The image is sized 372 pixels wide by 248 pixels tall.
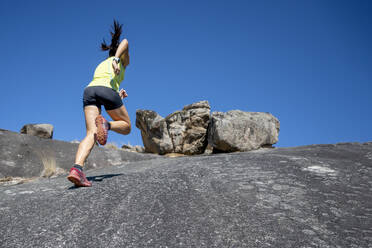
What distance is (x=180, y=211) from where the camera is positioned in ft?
9.02

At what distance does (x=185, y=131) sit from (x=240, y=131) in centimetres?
218

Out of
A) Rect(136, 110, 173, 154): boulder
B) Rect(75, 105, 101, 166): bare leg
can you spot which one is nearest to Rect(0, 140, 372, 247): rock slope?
Rect(75, 105, 101, 166): bare leg

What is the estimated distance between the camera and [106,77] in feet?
13.2

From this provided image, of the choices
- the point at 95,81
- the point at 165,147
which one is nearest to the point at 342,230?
the point at 95,81

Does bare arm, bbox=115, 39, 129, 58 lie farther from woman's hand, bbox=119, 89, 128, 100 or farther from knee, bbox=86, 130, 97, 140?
knee, bbox=86, 130, 97, 140

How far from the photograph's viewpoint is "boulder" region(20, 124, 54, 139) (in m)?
10.6

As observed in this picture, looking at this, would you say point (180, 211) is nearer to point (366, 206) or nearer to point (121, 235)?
point (121, 235)

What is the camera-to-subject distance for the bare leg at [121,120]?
13.3 feet

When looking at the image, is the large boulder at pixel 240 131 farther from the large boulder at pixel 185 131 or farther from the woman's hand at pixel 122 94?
the woman's hand at pixel 122 94

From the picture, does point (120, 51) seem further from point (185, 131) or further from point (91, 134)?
point (185, 131)

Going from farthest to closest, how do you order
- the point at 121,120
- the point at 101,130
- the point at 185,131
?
the point at 185,131
the point at 121,120
the point at 101,130

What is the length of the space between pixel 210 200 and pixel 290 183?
1.16m

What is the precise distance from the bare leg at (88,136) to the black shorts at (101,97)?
8cm

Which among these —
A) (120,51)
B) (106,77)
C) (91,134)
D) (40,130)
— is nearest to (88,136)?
(91,134)
